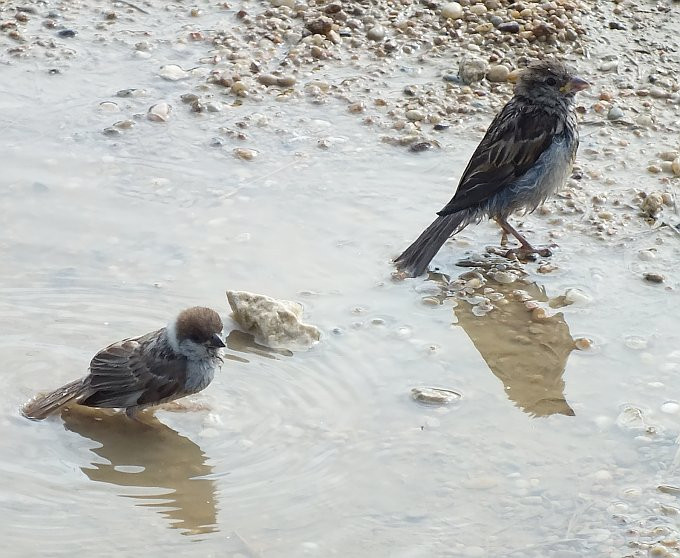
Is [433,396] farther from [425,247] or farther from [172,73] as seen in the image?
[172,73]

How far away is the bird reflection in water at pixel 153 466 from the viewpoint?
4941 mm

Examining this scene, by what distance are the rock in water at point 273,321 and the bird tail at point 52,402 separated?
0.97 metres

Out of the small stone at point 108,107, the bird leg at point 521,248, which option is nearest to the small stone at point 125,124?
the small stone at point 108,107

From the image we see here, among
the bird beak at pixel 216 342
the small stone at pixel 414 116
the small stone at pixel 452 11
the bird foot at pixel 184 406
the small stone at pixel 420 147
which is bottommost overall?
the bird foot at pixel 184 406

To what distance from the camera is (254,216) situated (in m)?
7.23

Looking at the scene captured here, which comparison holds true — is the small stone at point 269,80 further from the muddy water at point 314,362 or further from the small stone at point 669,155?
the small stone at point 669,155

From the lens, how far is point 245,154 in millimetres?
7902

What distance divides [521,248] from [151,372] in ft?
8.90

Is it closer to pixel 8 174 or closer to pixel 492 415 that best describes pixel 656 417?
pixel 492 415

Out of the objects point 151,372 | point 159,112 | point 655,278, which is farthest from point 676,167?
point 151,372

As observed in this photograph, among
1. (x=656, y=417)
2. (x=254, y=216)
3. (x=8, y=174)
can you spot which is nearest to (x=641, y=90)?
(x=254, y=216)

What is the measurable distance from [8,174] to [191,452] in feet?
9.76

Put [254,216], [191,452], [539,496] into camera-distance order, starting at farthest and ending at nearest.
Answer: [254,216]
[191,452]
[539,496]

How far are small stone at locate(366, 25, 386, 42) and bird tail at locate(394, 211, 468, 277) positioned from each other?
118 inches
